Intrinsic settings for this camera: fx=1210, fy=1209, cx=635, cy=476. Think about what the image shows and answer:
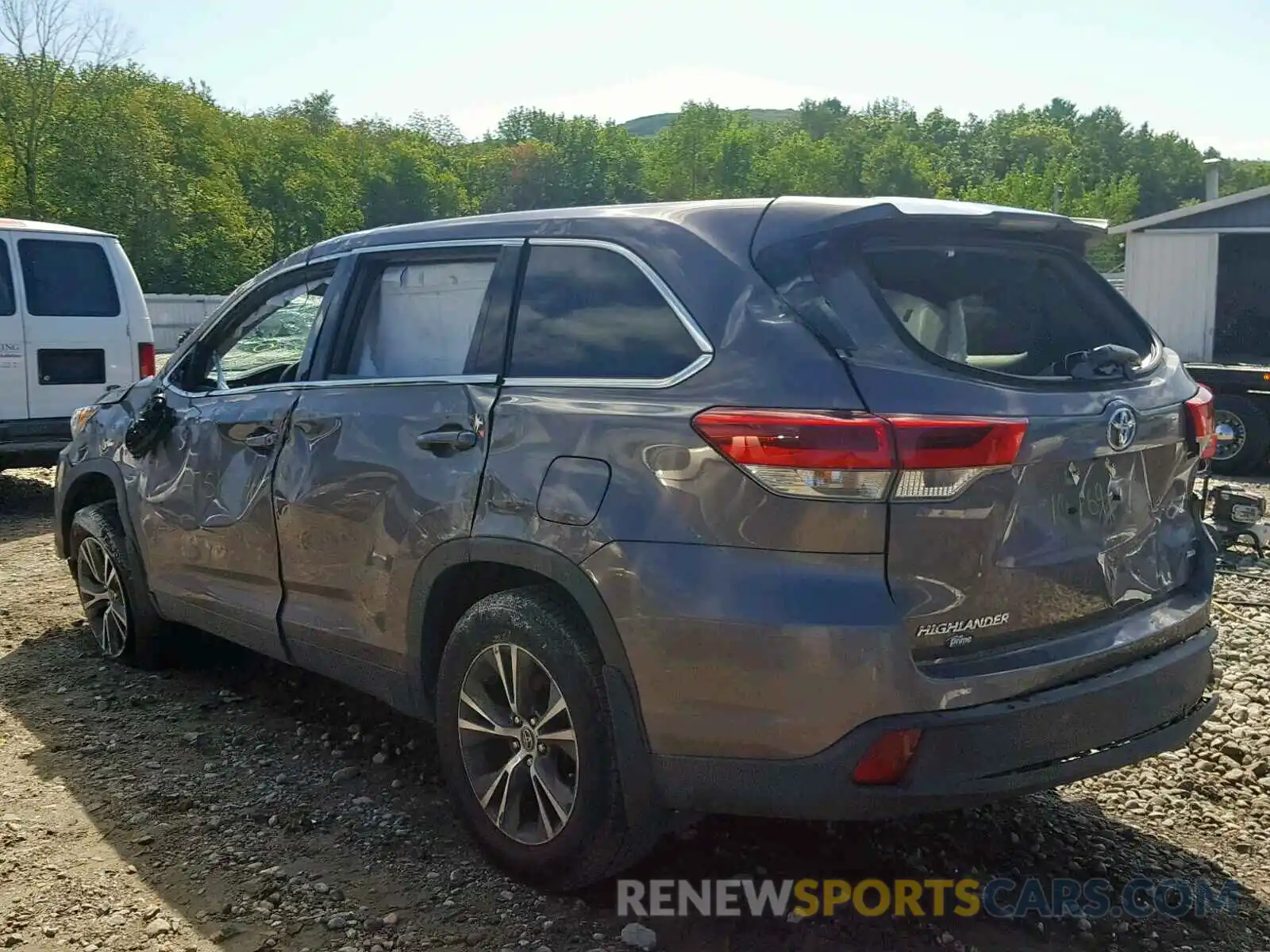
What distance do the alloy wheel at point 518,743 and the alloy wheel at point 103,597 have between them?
8.08 feet

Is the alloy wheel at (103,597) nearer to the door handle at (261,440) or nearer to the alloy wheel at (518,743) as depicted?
the door handle at (261,440)

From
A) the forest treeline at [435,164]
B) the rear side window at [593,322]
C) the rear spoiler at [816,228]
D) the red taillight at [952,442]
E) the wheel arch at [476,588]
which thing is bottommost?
the wheel arch at [476,588]

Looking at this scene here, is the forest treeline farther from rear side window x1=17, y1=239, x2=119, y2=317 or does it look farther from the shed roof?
rear side window x1=17, y1=239, x2=119, y2=317

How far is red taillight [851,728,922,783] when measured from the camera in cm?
271

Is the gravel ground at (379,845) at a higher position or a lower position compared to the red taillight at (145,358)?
lower

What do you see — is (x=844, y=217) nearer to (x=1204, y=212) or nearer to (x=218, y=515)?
(x=218, y=515)

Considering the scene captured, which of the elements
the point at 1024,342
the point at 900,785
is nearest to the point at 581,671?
the point at 900,785

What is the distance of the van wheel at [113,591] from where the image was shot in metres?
5.12

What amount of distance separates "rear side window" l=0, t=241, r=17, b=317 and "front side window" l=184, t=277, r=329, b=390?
468 centimetres

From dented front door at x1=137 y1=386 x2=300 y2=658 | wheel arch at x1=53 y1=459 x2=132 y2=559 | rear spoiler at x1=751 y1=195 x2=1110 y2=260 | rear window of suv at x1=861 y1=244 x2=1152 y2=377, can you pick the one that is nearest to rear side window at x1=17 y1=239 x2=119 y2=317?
wheel arch at x1=53 y1=459 x2=132 y2=559

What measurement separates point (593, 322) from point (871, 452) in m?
0.97

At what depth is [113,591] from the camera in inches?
208

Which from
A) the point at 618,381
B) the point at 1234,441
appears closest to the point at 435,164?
the point at 1234,441

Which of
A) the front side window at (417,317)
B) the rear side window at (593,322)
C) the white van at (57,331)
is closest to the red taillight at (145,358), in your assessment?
the white van at (57,331)
